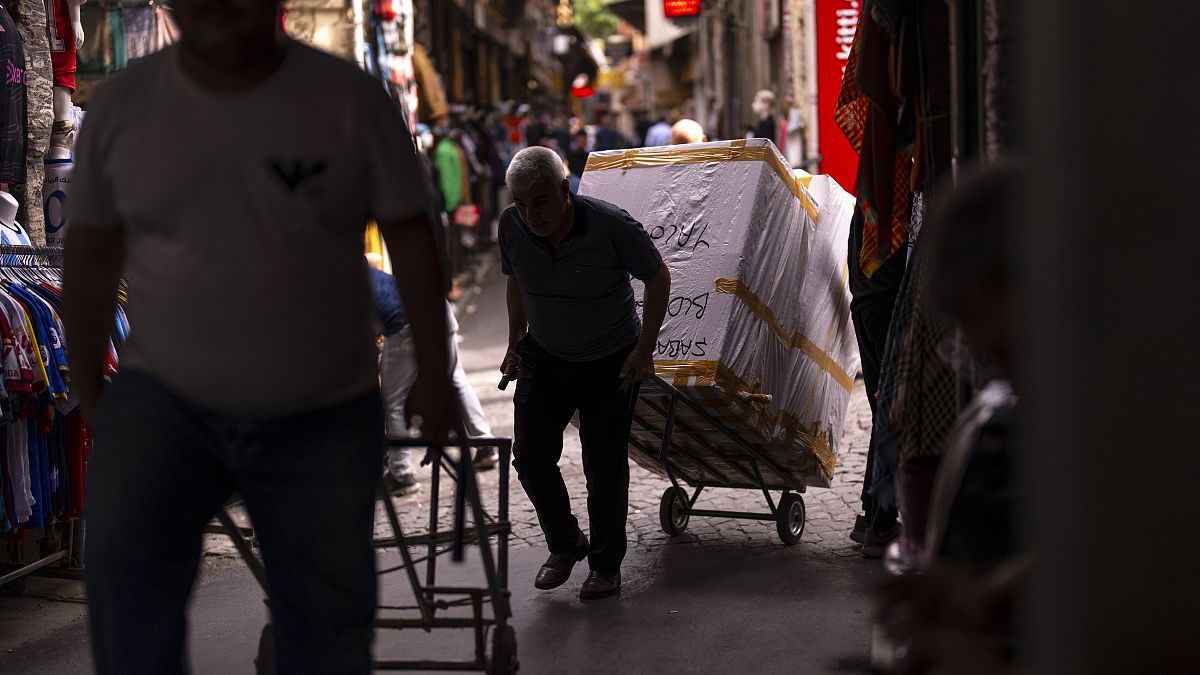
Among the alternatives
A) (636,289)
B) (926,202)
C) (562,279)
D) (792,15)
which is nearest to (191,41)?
(926,202)

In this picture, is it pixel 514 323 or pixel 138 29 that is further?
pixel 138 29

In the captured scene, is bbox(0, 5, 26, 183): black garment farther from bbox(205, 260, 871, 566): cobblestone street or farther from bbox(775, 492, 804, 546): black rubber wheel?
bbox(775, 492, 804, 546): black rubber wheel

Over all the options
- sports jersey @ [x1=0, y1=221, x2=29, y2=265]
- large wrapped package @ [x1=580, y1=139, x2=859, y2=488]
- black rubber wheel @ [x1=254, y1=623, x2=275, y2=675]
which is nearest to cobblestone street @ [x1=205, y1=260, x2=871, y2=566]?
large wrapped package @ [x1=580, y1=139, x2=859, y2=488]

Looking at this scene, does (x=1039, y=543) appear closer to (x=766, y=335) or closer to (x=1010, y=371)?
(x=1010, y=371)

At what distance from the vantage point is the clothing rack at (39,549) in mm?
5914

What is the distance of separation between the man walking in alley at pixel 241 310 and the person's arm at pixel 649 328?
2656mm

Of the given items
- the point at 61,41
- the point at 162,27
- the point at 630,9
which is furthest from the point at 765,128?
the point at 630,9

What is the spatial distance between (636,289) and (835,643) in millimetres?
1823

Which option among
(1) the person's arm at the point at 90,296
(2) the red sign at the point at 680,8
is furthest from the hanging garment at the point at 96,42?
(2) the red sign at the point at 680,8

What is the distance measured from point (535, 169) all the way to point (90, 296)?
2.67 meters

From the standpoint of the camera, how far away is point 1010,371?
7.76ft

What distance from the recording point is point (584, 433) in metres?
5.84

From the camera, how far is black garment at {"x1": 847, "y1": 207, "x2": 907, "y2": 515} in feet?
19.1

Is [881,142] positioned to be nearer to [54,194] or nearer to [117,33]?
[54,194]
